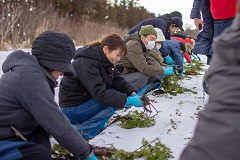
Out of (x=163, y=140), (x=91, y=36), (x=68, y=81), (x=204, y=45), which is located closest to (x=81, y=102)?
(x=68, y=81)

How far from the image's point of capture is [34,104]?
1882 mm

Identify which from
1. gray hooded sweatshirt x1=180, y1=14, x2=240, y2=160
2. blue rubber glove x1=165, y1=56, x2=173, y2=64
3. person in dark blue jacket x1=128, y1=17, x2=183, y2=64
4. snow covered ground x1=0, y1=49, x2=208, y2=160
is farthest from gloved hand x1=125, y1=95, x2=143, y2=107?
blue rubber glove x1=165, y1=56, x2=173, y2=64

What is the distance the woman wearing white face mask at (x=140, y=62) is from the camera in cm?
425

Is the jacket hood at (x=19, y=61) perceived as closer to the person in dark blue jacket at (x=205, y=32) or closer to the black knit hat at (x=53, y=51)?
the black knit hat at (x=53, y=51)

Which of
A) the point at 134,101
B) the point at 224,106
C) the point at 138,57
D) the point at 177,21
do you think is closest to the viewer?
the point at 224,106

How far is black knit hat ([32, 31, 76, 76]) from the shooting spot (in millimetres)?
2082

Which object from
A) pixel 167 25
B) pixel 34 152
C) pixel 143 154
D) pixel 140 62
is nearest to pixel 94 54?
pixel 143 154

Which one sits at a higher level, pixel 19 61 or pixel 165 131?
pixel 19 61

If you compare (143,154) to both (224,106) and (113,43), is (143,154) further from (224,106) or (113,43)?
(224,106)

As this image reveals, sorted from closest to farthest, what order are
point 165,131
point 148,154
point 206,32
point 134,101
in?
1. point 148,154
2. point 165,131
3. point 134,101
4. point 206,32

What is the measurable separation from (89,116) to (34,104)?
4.57 ft

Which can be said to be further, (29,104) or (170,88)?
(170,88)

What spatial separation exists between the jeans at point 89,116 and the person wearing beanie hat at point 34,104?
41.4 inches

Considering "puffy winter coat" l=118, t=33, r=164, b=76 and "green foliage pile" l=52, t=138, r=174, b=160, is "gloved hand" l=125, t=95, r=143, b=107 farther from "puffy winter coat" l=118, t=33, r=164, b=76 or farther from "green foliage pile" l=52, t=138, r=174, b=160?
"puffy winter coat" l=118, t=33, r=164, b=76
